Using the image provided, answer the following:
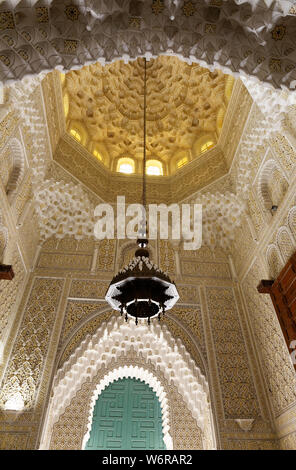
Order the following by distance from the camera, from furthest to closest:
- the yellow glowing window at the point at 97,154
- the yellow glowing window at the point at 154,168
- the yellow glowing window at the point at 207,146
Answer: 1. the yellow glowing window at the point at 154,168
2. the yellow glowing window at the point at 97,154
3. the yellow glowing window at the point at 207,146

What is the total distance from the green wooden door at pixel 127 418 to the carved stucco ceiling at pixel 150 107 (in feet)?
13.6

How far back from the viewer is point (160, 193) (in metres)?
6.12

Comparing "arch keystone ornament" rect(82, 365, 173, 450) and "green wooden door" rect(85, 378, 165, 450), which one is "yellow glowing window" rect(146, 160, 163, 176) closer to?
"arch keystone ornament" rect(82, 365, 173, 450)

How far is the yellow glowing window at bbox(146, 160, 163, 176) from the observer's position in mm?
6613

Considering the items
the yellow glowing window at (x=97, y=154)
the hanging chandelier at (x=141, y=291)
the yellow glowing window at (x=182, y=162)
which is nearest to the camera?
the hanging chandelier at (x=141, y=291)

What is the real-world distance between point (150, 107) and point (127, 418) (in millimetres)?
5645

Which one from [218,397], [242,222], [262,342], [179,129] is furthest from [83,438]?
[179,129]

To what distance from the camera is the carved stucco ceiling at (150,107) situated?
5.74m

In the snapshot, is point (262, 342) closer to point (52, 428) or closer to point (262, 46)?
point (52, 428)

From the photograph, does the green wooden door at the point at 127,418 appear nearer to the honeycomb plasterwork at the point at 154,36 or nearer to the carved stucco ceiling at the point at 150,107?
the carved stucco ceiling at the point at 150,107

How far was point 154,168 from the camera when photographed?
6.67 m

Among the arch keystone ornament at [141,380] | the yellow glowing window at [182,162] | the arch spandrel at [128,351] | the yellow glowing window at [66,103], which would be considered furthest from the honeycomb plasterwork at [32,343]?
the yellow glowing window at [182,162]

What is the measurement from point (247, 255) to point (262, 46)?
2982 millimetres

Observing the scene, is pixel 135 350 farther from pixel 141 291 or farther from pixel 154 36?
pixel 154 36
